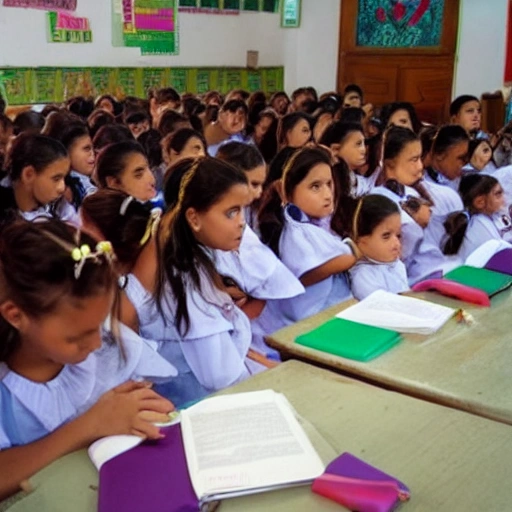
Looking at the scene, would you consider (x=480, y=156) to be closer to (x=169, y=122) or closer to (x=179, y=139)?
(x=179, y=139)

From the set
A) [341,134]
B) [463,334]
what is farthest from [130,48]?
[463,334]

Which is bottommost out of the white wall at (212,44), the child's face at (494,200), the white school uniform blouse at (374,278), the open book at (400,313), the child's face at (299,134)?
the white school uniform blouse at (374,278)

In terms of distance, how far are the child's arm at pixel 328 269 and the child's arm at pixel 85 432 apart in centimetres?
114

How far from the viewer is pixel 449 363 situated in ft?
4.46

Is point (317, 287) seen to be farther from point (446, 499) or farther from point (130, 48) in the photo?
point (130, 48)

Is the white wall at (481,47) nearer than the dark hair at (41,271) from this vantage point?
No

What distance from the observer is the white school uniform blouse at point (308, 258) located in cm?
219

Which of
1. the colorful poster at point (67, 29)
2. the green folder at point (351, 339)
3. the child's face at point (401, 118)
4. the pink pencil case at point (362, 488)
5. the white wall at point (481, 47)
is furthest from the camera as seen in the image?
the white wall at point (481, 47)

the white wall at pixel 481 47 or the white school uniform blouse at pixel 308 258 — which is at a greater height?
the white wall at pixel 481 47

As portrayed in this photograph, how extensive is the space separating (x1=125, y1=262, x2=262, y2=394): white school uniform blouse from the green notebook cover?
0.61 m

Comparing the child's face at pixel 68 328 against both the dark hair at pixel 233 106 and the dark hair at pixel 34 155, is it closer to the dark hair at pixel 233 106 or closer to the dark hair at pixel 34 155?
the dark hair at pixel 34 155

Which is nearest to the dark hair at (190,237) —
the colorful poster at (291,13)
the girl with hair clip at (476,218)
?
the girl with hair clip at (476,218)

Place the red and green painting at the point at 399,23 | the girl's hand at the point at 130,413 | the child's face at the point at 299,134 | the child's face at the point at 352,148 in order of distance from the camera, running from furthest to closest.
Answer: the red and green painting at the point at 399,23 < the child's face at the point at 299,134 < the child's face at the point at 352,148 < the girl's hand at the point at 130,413

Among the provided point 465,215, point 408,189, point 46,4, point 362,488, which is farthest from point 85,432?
point 46,4
